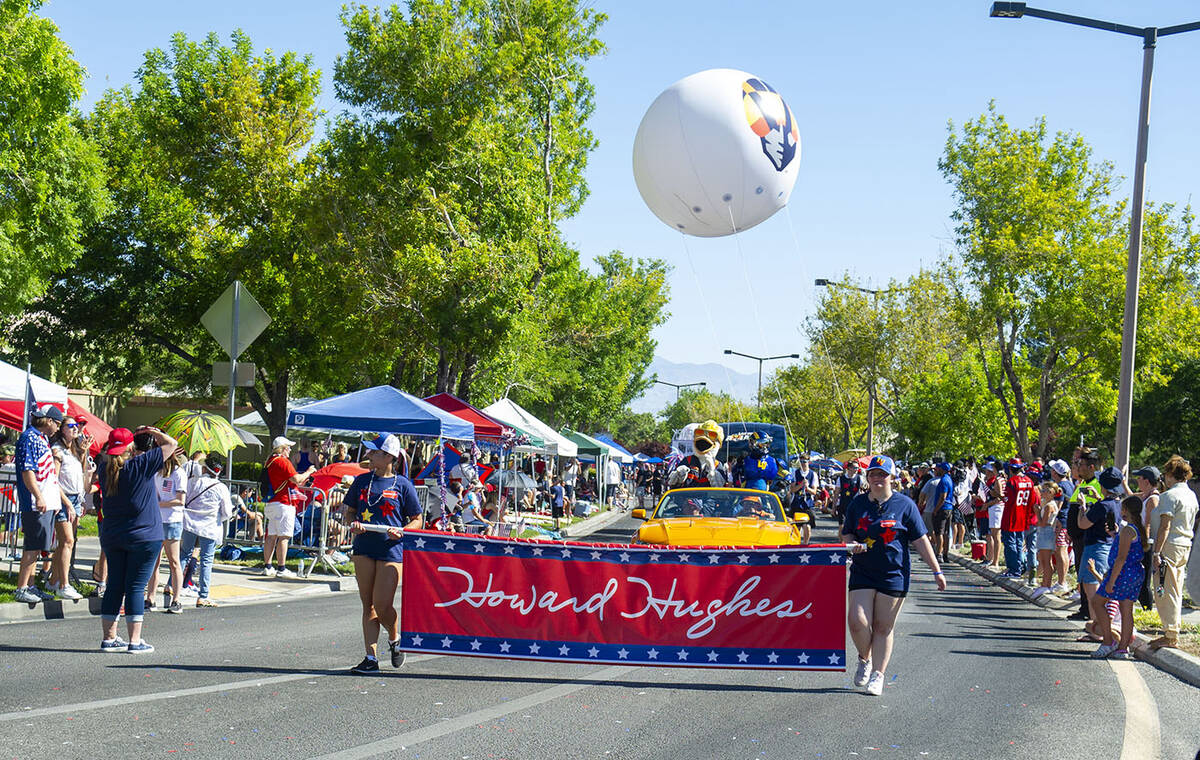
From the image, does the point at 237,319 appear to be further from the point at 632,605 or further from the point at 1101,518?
the point at 1101,518

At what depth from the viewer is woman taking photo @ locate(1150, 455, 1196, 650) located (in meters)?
11.3

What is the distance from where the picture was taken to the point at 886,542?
887 cm

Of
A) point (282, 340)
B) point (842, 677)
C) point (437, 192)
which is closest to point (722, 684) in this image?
point (842, 677)

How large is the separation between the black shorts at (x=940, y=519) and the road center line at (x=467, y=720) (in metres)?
14.6

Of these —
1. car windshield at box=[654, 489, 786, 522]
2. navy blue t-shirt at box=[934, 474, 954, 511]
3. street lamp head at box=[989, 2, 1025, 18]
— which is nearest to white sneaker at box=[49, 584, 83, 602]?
car windshield at box=[654, 489, 786, 522]

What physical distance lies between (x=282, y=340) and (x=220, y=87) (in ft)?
26.1

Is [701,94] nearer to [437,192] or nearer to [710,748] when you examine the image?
[710,748]

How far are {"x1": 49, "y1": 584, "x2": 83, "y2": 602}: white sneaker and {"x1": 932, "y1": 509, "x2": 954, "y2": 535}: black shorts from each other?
15638 mm

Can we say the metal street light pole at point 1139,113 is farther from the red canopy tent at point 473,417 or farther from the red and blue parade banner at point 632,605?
the red canopy tent at point 473,417

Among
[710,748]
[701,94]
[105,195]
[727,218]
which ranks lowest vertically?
[710,748]

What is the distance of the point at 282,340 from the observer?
37688 mm

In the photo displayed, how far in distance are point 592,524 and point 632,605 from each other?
26367 millimetres

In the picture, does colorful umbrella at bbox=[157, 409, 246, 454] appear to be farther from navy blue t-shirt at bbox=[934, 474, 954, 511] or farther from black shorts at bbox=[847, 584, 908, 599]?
navy blue t-shirt at bbox=[934, 474, 954, 511]

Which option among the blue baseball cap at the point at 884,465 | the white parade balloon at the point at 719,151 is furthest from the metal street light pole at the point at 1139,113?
the blue baseball cap at the point at 884,465
